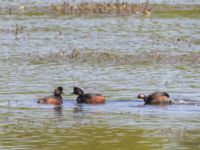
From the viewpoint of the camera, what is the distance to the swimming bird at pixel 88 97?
16.4 m

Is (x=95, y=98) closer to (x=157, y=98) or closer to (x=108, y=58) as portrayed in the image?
(x=157, y=98)

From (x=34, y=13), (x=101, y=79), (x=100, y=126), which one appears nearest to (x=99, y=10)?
(x=34, y=13)

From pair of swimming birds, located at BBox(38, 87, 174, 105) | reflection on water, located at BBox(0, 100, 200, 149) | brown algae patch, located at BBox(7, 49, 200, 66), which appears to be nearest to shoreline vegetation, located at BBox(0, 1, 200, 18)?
brown algae patch, located at BBox(7, 49, 200, 66)

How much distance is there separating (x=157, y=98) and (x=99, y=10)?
16928 mm

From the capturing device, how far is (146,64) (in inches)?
856

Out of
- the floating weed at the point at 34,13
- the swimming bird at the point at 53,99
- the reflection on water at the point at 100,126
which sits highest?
the floating weed at the point at 34,13

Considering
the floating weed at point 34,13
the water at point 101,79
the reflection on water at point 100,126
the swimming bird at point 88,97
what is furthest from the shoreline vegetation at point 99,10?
the reflection on water at point 100,126

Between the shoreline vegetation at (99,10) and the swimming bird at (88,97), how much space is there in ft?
50.7

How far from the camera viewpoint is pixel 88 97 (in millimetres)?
16703

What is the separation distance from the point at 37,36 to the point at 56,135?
1318 centimetres

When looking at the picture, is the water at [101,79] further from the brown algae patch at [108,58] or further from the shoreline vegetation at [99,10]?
the shoreline vegetation at [99,10]

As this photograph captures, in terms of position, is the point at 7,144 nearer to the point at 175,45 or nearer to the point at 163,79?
the point at 163,79

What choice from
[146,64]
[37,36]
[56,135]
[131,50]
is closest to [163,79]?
[146,64]

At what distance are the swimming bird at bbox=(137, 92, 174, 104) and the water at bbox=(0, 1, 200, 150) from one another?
0.14 m
